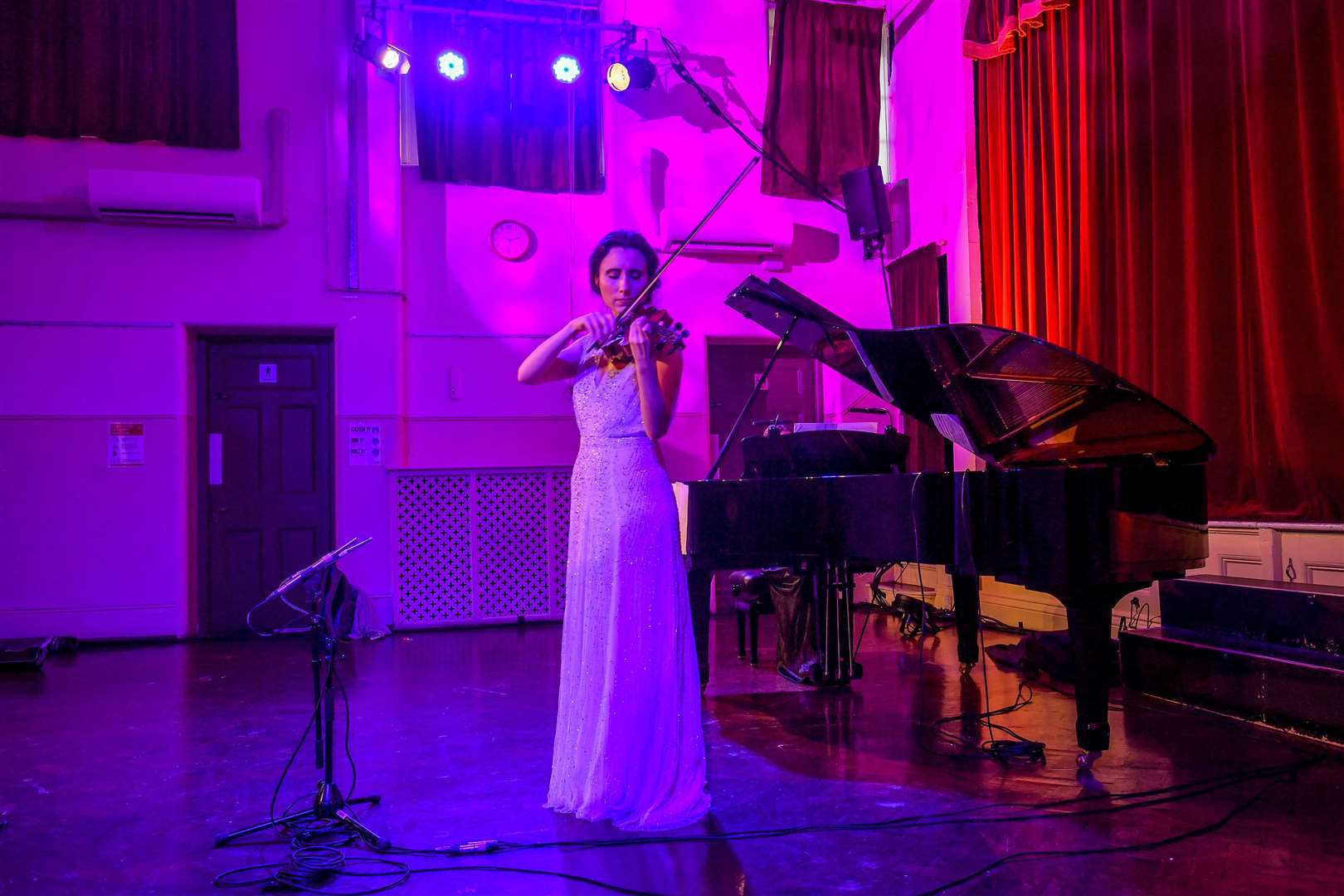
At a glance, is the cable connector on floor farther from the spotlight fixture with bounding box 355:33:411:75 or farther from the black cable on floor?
the spotlight fixture with bounding box 355:33:411:75

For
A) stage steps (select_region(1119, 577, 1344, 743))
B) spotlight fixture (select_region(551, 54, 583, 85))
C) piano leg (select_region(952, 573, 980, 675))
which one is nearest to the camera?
stage steps (select_region(1119, 577, 1344, 743))

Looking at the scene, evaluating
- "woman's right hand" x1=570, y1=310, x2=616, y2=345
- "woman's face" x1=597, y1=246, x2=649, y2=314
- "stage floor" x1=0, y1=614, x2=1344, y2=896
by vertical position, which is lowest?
"stage floor" x1=0, y1=614, x2=1344, y2=896

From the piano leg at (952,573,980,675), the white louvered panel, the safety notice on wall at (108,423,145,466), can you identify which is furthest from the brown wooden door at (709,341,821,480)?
the safety notice on wall at (108,423,145,466)

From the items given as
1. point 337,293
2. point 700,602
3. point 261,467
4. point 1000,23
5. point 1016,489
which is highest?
point 1000,23

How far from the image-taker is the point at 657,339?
7.05ft

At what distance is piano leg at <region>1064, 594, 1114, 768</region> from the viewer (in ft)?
8.88

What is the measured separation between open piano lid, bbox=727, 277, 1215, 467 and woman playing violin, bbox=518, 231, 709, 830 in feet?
2.81

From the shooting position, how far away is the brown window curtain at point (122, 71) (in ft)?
20.0

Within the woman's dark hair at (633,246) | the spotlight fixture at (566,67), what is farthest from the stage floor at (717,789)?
the spotlight fixture at (566,67)

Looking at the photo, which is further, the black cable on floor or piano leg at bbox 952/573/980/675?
piano leg at bbox 952/573/980/675

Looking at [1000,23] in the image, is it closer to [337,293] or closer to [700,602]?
[700,602]

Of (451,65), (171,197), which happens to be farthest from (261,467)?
(451,65)

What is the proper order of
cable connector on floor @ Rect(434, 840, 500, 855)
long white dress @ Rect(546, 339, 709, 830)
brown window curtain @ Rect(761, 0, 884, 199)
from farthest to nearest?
1. brown window curtain @ Rect(761, 0, 884, 199)
2. long white dress @ Rect(546, 339, 709, 830)
3. cable connector on floor @ Rect(434, 840, 500, 855)

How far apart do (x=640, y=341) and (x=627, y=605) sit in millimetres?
665
